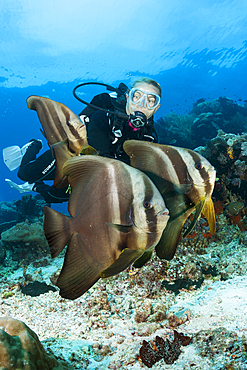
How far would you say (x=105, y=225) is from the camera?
2.80 feet

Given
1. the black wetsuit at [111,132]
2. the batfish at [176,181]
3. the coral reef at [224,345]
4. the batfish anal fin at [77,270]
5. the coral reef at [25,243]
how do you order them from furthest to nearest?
the coral reef at [25,243], the black wetsuit at [111,132], the coral reef at [224,345], the batfish at [176,181], the batfish anal fin at [77,270]

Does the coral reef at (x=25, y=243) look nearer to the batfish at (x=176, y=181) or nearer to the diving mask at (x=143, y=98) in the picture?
the diving mask at (x=143, y=98)

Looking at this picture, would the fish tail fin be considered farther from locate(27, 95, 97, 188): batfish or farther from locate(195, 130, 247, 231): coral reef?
locate(195, 130, 247, 231): coral reef

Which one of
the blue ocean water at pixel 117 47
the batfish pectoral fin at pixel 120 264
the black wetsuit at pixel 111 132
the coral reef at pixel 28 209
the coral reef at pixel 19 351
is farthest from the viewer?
the blue ocean water at pixel 117 47

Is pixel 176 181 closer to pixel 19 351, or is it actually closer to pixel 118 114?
pixel 118 114

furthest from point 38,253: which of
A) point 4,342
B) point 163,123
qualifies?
point 163,123

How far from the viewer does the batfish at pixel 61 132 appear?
45.6 inches

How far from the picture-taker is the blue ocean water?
1487 inches

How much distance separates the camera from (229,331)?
2180 mm

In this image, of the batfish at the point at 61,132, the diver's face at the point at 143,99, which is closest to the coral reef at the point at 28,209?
the diver's face at the point at 143,99

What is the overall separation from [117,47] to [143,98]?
168 ft

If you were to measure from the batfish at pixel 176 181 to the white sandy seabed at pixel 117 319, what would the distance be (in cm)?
153

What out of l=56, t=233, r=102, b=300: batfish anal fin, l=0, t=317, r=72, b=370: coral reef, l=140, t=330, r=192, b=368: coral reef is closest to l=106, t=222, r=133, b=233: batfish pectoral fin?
l=56, t=233, r=102, b=300: batfish anal fin

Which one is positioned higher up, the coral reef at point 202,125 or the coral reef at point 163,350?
the coral reef at point 202,125
